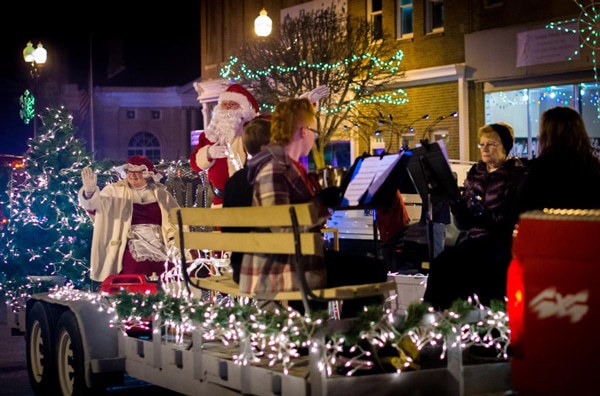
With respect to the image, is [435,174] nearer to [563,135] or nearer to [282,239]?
[563,135]

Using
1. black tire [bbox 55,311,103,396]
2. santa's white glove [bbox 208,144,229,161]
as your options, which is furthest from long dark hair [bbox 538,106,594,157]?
santa's white glove [bbox 208,144,229,161]

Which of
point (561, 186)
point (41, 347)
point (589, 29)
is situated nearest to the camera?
point (561, 186)

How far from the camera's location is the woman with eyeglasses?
22.7 feet

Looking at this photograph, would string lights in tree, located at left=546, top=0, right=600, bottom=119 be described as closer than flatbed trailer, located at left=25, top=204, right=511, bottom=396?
No

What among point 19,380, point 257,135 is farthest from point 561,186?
point 19,380

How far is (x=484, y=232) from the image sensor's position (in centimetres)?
763

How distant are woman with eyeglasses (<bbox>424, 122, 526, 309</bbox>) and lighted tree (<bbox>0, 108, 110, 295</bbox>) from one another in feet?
16.5

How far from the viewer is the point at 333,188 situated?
20.5ft

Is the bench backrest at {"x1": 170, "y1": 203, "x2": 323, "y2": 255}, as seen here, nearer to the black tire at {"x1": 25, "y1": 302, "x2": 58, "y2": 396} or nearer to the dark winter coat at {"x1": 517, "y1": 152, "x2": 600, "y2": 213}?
the dark winter coat at {"x1": 517, "y1": 152, "x2": 600, "y2": 213}

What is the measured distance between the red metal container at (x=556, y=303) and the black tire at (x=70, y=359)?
3.91 m

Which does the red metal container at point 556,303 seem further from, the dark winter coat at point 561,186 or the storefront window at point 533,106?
the storefront window at point 533,106

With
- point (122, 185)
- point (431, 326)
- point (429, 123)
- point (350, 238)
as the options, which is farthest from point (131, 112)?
point (431, 326)

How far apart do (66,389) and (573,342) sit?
4884mm

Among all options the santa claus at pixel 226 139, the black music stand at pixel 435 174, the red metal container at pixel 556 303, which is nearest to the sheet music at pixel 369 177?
the black music stand at pixel 435 174
